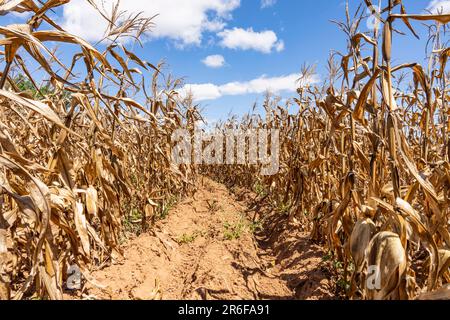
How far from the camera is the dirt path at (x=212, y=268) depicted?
8.79 ft

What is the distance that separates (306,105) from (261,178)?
3.65 m

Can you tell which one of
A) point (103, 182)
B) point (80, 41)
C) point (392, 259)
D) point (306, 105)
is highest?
point (306, 105)

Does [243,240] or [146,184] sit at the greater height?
[146,184]

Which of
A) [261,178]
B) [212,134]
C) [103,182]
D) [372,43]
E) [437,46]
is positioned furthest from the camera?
[212,134]

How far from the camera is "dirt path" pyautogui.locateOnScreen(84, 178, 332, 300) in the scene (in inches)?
106

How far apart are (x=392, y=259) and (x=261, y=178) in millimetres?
6898

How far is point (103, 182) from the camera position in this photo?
92.4 inches

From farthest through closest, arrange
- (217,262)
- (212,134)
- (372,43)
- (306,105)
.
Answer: (212,134) < (306,105) < (217,262) < (372,43)

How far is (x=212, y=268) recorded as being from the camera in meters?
3.09
